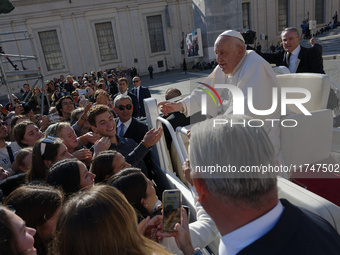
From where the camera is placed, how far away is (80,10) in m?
24.6

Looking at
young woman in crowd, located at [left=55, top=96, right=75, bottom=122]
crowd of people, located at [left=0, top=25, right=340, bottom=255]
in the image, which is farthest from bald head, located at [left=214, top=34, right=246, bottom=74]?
young woman in crowd, located at [left=55, top=96, right=75, bottom=122]

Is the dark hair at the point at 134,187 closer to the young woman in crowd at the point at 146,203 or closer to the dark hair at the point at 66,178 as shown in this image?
the young woman in crowd at the point at 146,203

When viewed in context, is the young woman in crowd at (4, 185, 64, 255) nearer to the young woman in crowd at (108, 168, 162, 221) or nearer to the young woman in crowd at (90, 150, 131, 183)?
the young woman in crowd at (108, 168, 162, 221)

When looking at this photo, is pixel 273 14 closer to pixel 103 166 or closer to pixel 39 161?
pixel 103 166

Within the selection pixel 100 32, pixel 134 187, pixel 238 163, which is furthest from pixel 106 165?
pixel 100 32

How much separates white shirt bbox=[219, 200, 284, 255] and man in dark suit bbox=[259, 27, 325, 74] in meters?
3.46

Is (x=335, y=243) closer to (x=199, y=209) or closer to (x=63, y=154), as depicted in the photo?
(x=199, y=209)

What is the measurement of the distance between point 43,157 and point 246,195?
1874mm

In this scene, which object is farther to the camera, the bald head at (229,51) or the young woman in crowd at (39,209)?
the bald head at (229,51)

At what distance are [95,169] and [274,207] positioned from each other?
1.54 m

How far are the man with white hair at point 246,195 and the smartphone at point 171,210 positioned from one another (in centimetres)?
50

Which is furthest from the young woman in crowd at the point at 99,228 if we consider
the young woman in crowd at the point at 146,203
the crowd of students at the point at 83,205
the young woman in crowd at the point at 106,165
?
the young woman in crowd at the point at 106,165

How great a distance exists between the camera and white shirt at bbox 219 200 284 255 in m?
0.84

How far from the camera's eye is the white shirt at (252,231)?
2.74 ft
